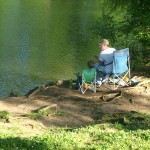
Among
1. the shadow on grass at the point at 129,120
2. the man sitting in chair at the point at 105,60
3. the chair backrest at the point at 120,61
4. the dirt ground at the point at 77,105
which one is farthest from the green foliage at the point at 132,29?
the shadow on grass at the point at 129,120

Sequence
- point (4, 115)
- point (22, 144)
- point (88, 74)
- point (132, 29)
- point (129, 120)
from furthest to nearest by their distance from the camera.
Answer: point (132, 29)
point (88, 74)
point (4, 115)
point (129, 120)
point (22, 144)

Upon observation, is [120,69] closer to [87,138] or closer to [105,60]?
[105,60]

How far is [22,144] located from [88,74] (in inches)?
168

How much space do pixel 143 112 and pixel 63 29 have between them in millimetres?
17778

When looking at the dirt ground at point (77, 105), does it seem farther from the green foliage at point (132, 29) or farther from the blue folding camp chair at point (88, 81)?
the green foliage at point (132, 29)

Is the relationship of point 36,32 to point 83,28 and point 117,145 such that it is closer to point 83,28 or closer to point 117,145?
point 83,28

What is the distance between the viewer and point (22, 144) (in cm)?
485

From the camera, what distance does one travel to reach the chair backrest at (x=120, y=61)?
8939mm

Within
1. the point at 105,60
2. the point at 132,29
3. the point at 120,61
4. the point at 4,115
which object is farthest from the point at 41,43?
the point at 4,115

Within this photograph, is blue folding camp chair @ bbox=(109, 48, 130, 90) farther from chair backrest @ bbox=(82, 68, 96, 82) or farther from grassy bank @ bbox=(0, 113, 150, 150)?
grassy bank @ bbox=(0, 113, 150, 150)

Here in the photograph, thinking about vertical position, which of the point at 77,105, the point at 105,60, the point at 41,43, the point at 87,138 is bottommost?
the point at 41,43

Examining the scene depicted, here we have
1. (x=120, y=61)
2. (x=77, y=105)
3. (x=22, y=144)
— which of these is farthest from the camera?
(x=120, y=61)

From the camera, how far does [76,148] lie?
490 centimetres

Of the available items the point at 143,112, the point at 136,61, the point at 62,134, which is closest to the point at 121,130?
the point at 62,134
